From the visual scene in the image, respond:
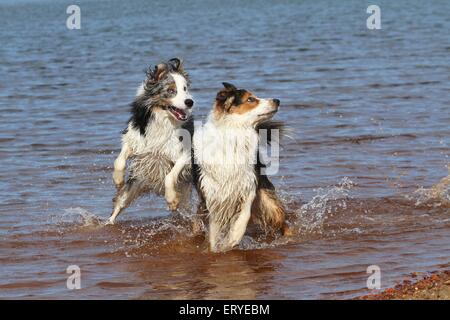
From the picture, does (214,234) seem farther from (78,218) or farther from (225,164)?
(78,218)

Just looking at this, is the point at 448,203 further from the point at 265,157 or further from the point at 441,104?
the point at 441,104

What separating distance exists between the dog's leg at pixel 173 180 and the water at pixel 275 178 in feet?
1.65

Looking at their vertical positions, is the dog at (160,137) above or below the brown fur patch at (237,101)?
below

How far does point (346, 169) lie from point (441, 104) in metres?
5.14

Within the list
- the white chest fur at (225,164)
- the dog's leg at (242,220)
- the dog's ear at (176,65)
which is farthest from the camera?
the dog's ear at (176,65)

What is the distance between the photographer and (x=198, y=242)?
906 cm

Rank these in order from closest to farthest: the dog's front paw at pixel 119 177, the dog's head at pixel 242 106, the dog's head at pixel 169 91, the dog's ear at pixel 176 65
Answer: the dog's head at pixel 242 106, the dog's head at pixel 169 91, the dog's ear at pixel 176 65, the dog's front paw at pixel 119 177

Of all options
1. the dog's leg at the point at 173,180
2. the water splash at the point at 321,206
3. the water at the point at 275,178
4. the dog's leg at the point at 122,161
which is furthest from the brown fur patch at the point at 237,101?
the water splash at the point at 321,206

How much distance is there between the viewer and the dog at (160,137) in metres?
8.62

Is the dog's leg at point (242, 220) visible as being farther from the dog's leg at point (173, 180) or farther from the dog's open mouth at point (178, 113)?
the dog's open mouth at point (178, 113)

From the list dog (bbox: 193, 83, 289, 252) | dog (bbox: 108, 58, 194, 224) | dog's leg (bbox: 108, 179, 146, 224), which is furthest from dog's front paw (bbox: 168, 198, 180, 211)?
dog's leg (bbox: 108, 179, 146, 224)

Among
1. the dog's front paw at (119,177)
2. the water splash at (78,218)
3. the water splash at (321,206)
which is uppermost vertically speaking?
the dog's front paw at (119,177)

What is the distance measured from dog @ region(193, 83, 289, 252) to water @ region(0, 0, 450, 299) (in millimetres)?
272

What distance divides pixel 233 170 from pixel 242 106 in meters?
0.69
